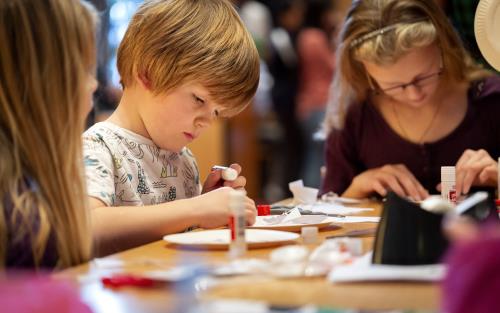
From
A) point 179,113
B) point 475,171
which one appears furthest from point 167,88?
point 475,171

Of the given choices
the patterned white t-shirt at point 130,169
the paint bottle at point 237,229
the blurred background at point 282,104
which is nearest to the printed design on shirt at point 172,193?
the patterned white t-shirt at point 130,169

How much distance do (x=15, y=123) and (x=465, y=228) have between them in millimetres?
658

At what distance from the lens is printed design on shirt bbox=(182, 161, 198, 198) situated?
78.1 inches

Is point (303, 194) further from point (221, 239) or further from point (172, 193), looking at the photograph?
point (221, 239)

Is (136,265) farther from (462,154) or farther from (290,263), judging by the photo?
(462,154)

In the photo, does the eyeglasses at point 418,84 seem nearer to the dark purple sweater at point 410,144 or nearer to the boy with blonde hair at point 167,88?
the dark purple sweater at point 410,144

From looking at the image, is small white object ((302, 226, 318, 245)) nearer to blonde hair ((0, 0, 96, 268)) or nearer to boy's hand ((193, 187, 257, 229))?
boy's hand ((193, 187, 257, 229))

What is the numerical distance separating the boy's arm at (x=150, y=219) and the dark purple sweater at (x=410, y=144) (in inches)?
40.4

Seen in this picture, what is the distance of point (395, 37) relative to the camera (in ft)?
7.21

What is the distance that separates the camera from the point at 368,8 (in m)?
2.33

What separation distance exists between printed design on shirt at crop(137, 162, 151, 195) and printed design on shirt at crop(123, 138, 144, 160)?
0.09ft

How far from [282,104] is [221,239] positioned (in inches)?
192

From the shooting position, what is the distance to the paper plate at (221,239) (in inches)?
51.3

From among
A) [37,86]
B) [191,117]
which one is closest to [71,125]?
[37,86]
